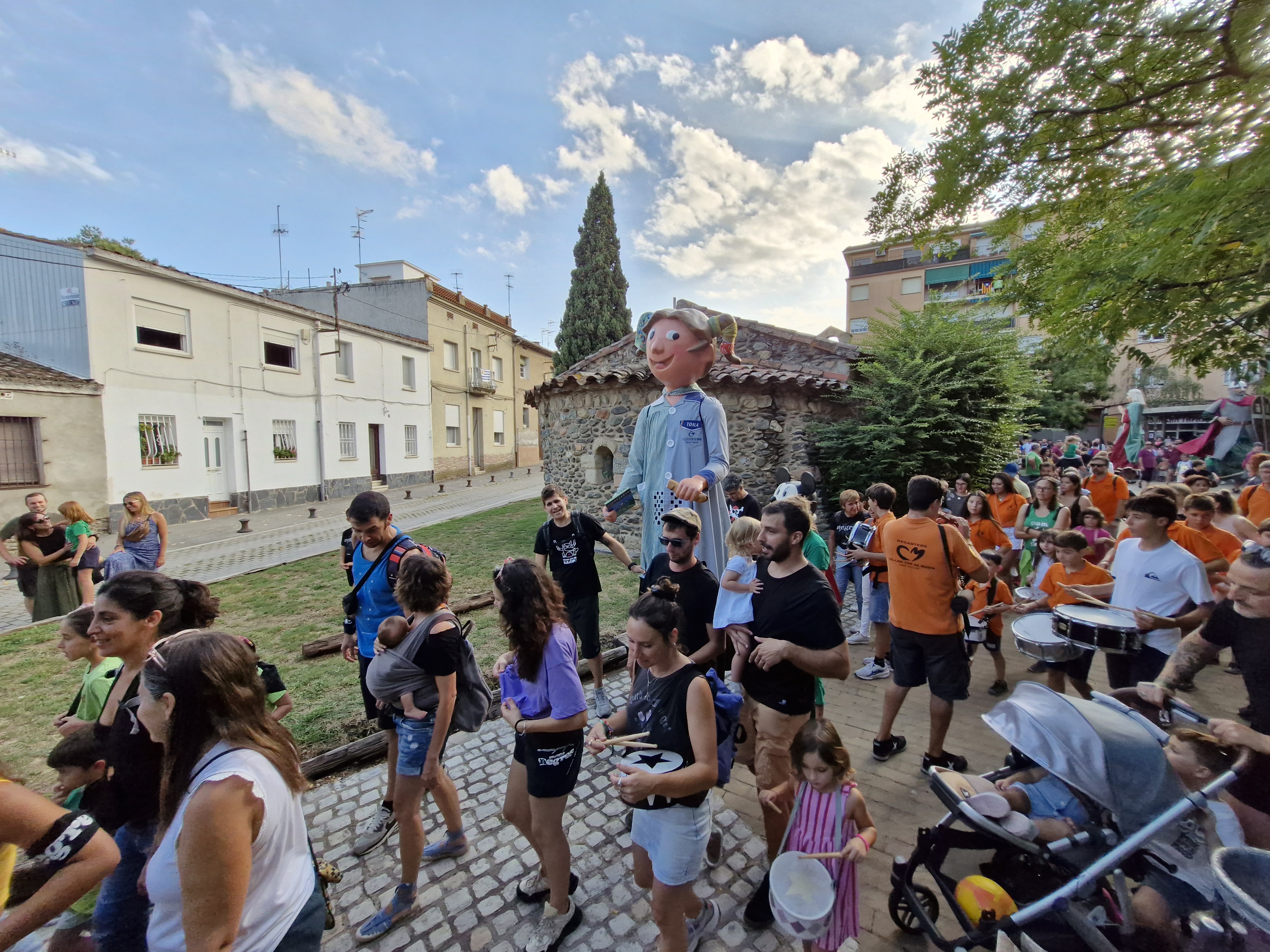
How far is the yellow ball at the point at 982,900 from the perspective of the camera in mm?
1880

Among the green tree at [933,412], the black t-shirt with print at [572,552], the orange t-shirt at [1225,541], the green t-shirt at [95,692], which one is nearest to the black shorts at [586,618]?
the black t-shirt with print at [572,552]

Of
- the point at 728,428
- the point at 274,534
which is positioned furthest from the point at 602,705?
the point at 274,534

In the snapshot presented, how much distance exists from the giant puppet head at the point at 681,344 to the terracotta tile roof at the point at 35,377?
15030mm

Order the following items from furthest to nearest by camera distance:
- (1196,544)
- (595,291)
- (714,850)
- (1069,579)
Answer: (595,291) → (1069,579) → (1196,544) → (714,850)

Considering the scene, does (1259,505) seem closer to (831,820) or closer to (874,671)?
(874,671)

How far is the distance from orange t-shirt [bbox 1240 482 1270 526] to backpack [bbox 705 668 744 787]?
601cm

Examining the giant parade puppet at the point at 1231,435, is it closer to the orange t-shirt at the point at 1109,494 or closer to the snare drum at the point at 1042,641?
the orange t-shirt at the point at 1109,494

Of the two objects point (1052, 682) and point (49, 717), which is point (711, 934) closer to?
point (1052, 682)

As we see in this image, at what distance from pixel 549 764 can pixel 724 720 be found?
2.56 ft

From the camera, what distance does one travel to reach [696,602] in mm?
3020

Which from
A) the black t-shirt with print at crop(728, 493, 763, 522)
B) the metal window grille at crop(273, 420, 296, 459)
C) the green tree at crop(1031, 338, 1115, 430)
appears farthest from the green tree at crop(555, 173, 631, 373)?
the black t-shirt with print at crop(728, 493, 763, 522)

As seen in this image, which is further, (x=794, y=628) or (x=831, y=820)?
(x=794, y=628)

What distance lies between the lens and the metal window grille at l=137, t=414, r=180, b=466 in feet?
44.1

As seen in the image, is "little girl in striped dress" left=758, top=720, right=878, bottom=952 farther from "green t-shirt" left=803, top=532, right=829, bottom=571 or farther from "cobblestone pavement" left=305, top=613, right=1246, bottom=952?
"green t-shirt" left=803, top=532, right=829, bottom=571
